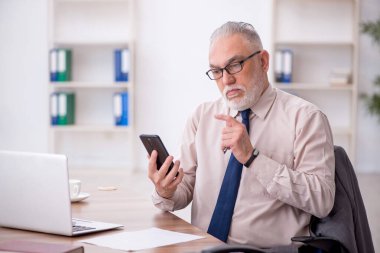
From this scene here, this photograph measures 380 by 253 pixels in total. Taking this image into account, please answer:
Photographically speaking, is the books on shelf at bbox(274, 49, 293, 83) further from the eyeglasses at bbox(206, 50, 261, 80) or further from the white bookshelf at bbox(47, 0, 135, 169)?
the eyeglasses at bbox(206, 50, 261, 80)

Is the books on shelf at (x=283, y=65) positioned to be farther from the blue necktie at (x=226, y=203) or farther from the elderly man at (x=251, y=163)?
the blue necktie at (x=226, y=203)

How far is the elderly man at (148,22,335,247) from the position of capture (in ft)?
6.47

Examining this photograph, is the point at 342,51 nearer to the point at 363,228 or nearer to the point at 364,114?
the point at 364,114

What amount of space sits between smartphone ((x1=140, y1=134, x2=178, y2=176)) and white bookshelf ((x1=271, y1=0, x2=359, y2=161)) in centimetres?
450

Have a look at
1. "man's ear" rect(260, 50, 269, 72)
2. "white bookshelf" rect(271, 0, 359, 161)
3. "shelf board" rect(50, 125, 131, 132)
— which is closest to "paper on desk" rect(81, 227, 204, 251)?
"man's ear" rect(260, 50, 269, 72)

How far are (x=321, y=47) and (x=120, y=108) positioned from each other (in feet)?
6.68

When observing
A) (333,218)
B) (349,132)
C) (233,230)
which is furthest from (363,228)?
(349,132)

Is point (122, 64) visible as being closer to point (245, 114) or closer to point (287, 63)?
point (287, 63)

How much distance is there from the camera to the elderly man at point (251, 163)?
1.97m

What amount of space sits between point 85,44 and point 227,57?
435 cm

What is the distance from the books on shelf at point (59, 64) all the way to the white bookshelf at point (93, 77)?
0.61 ft

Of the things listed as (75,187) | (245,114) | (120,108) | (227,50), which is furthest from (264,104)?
(120,108)

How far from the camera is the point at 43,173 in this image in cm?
173

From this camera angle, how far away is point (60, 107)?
619cm
